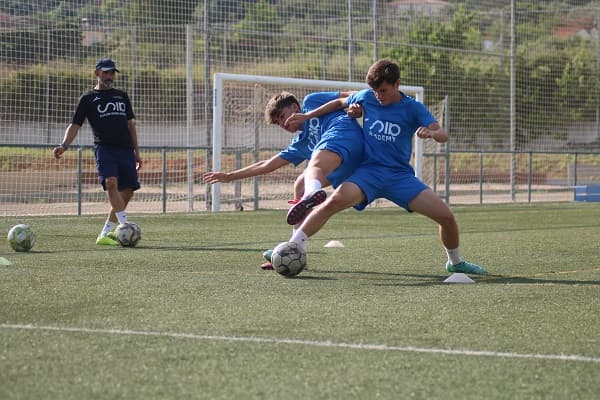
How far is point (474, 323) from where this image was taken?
206 inches

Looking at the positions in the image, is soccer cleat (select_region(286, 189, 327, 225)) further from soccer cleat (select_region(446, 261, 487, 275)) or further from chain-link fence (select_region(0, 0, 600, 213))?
chain-link fence (select_region(0, 0, 600, 213))

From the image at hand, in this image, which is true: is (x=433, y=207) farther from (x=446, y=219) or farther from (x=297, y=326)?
(x=297, y=326)

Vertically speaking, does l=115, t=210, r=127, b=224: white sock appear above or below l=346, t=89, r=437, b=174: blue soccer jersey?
below

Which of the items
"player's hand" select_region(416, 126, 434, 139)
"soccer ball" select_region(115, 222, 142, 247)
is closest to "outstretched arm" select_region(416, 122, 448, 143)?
"player's hand" select_region(416, 126, 434, 139)

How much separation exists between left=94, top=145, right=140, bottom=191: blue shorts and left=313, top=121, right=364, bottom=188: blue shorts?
3.58 metres

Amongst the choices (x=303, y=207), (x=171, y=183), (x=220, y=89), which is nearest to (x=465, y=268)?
(x=303, y=207)

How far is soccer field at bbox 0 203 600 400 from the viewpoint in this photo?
12.6ft

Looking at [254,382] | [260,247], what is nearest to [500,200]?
[260,247]

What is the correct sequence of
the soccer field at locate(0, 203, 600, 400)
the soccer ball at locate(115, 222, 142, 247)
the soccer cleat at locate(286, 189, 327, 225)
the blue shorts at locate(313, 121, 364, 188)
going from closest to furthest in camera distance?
the soccer field at locate(0, 203, 600, 400) < the soccer cleat at locate(286, 189, 327, 225) < the blue shorts at locate(313, 121, 364, 188) < the soccer ball at locate(115, 222, 142, 247)

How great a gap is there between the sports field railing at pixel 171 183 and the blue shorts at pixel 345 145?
10219mm

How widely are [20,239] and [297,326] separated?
5198 mm

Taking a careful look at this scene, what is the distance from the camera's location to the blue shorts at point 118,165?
1063 centimetres

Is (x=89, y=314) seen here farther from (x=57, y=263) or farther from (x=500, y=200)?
(x=500, y=200)

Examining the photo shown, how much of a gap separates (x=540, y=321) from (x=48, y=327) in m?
2.70
